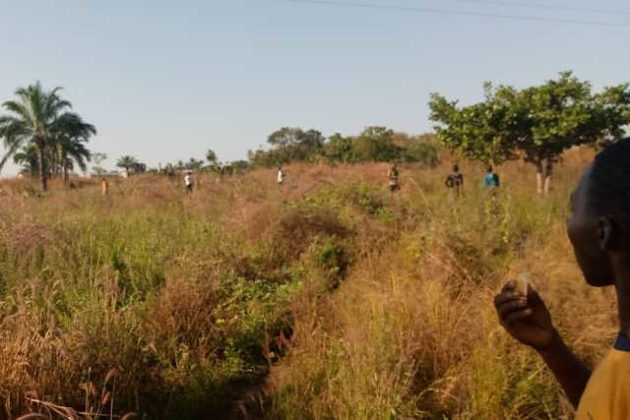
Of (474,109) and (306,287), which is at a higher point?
(474,109)

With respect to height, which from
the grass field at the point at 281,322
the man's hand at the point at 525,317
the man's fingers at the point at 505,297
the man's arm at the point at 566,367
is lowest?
the grass field at the point at 281,322

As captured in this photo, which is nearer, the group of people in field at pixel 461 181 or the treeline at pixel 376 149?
the group of people in field at pixel 461 181

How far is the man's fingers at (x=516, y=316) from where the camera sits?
1.06 metres

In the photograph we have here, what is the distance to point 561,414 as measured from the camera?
257cm

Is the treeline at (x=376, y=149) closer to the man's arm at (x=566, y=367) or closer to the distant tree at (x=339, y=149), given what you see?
the distant tree at (x=339, y=149)

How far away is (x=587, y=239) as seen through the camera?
0.82 meters

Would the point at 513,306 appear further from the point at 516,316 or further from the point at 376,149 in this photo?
the point at 376,149

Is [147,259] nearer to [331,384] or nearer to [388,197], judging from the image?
[331,384]

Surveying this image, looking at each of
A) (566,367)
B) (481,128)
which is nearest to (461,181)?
(481,128)

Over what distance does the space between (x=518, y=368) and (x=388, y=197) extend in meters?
5.11


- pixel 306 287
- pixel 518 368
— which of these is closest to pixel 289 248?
pixel 306 287

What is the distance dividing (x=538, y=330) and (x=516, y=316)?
0.08 metres

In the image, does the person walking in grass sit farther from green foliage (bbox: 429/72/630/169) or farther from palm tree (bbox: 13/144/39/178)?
palm tree (bbox: 13/144/39/178)

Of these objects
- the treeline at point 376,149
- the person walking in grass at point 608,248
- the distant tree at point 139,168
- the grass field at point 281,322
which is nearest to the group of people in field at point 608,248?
the person walking in grass at point 608,248
